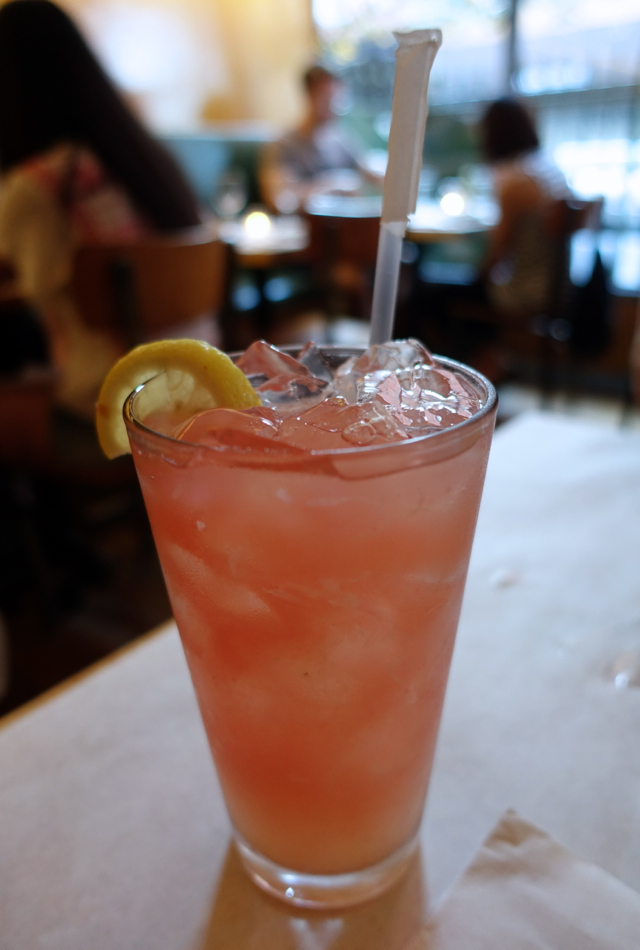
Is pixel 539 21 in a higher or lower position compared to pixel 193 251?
higher

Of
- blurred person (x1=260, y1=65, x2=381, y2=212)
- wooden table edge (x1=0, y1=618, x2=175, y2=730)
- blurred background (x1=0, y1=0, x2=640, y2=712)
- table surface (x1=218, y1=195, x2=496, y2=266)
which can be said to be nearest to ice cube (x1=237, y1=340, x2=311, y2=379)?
wooden table edge (x1=0, y1=618, x2=175, y2=730)

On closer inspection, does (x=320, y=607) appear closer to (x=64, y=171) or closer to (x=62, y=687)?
(x=62, y=687)

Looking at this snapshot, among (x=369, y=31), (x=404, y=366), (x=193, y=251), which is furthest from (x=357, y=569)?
(x=369, y=31)

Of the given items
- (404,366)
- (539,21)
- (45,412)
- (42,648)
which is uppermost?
(539,21)

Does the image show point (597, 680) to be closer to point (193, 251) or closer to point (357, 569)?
point (357, 569)

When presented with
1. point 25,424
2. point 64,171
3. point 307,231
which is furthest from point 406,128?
point 307,231

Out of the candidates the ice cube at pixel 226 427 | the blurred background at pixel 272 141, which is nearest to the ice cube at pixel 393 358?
the ice cube at pixel 226 427
